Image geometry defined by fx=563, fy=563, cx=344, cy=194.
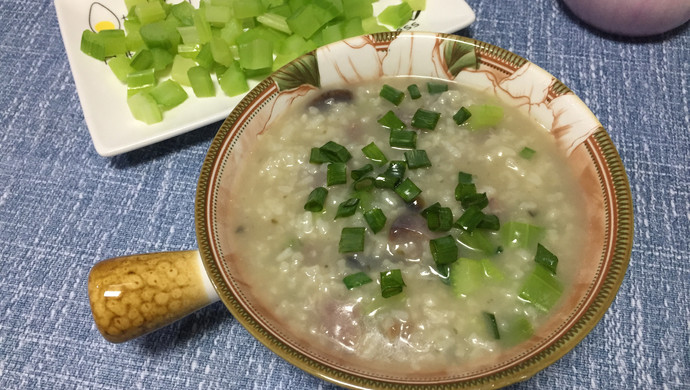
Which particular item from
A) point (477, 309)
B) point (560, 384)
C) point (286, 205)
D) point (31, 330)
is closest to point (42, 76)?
point (31, 330)

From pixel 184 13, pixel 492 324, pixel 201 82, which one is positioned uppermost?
pixel 184 13

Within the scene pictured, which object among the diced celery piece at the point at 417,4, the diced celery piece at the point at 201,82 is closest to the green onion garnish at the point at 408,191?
the diced celery piece at the point at 201,82

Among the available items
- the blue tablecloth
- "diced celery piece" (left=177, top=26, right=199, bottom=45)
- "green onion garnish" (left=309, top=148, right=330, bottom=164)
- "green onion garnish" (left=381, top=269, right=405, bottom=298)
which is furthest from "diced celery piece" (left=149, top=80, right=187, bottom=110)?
"green onion garnish" (left=381, top=269, right=405, bottom=298)

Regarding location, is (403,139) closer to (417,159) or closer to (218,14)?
(417,159)

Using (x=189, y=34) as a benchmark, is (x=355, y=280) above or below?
below

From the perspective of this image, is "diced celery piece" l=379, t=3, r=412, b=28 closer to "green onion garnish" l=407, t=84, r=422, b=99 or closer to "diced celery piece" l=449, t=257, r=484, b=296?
"green onion garnish" l=407, t=84, r=422, b=99

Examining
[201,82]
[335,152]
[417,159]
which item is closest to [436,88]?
[417,159]
